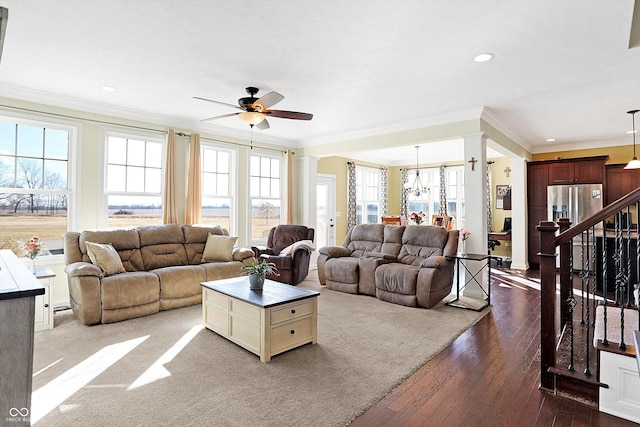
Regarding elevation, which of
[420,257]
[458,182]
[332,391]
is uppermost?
[458,182]

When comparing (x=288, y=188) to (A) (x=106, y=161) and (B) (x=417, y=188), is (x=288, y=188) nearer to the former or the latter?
(A) (x=106, y=161)

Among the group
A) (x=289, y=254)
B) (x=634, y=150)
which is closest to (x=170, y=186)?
(x=289, y=254)

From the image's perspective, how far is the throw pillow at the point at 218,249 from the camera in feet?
17.1

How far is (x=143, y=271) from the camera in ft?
15.1

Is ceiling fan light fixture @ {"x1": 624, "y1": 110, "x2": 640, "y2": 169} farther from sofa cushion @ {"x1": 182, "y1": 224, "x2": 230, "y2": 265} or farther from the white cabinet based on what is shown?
the white cabinet

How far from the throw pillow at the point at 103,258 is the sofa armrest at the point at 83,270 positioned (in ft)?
0.41

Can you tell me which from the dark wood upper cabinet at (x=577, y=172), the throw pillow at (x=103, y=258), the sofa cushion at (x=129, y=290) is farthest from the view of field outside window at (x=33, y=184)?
the dark wood upper cabinet at (x=577, y=172)

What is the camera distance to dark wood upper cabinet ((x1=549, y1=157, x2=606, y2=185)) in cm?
674

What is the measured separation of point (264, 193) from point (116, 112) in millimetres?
2865

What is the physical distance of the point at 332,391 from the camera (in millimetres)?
2482

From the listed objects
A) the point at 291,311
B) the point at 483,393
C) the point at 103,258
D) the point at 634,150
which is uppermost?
the point at 634,150

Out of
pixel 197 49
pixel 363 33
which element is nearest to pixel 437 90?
pixel 363 33

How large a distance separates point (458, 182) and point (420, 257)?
16.5 ft

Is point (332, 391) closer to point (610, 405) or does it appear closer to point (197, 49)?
point (610, 405)
